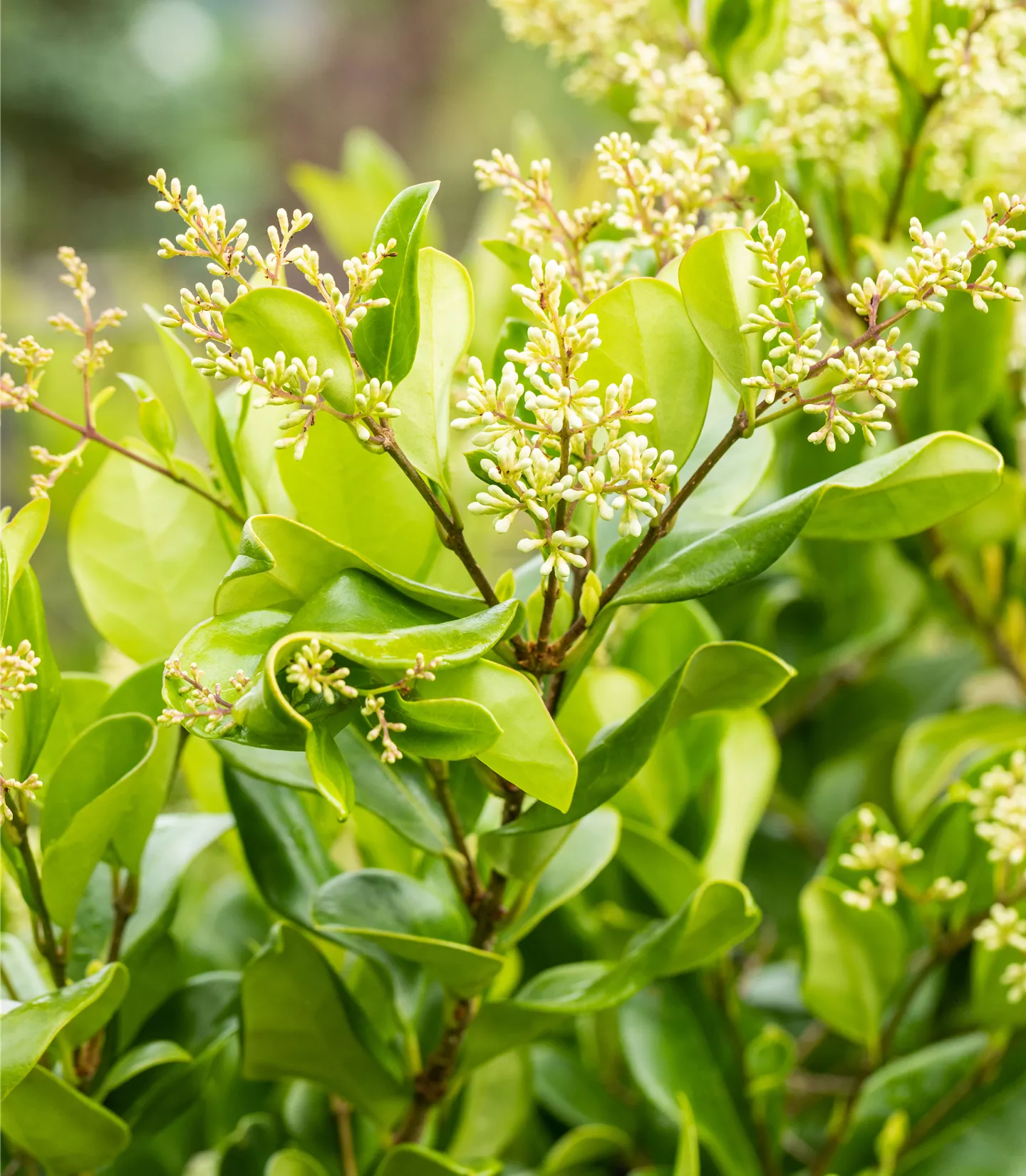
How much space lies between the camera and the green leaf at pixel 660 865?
0.56 meters

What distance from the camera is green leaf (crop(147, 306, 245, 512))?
0.47m

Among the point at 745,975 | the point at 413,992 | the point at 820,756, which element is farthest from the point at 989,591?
the point at 413,992

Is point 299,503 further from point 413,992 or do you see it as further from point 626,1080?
point 626,1080

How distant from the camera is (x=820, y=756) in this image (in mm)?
866

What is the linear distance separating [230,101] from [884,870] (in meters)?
10.6

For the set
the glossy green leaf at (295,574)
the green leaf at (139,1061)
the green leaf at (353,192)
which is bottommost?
the green leaf at (139,1061)

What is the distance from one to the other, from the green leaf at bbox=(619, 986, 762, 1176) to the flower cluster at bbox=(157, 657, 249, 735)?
Answer: 0.36 meters

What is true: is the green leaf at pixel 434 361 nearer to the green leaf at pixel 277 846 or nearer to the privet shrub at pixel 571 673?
the privet shrub at pixel 571 673

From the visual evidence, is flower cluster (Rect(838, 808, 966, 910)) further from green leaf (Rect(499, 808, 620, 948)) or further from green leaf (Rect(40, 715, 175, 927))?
green leaf (Rect(40, 715, 175, 927))

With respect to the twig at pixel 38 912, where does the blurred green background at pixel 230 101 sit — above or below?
above

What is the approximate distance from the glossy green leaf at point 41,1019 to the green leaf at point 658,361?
0.93 feet

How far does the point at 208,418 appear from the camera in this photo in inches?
18.8

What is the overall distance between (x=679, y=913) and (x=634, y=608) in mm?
287

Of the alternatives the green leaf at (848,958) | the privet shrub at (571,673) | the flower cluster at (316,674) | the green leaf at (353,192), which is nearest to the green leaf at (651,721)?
the privet shrub at (571,673)
